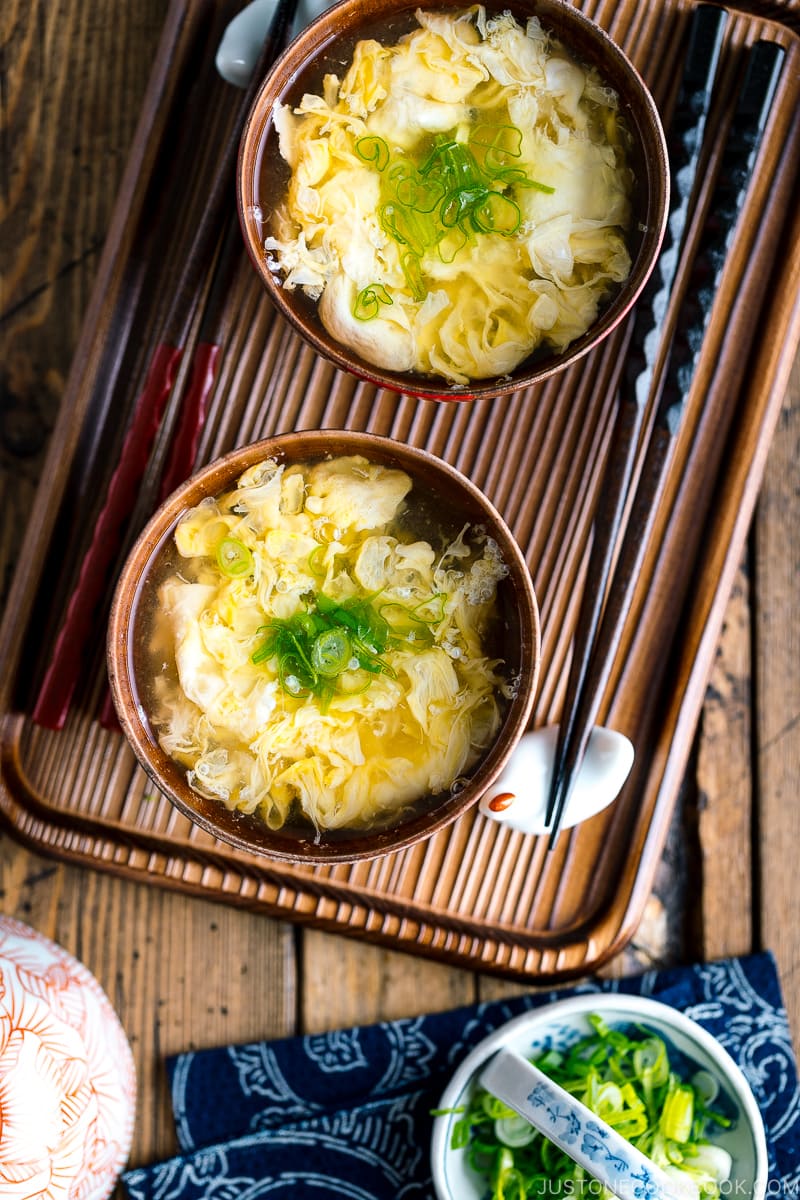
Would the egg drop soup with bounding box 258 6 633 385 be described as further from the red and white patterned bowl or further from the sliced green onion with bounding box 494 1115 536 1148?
the sliced green onion with bounding box 494 1115 536 1148

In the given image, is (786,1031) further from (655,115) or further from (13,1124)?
(655,115)

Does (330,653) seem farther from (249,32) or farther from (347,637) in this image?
(249,32)

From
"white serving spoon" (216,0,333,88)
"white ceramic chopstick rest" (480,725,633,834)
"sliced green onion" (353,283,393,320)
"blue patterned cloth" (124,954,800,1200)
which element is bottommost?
"blue patterned cloth" (124,954,800,1200)

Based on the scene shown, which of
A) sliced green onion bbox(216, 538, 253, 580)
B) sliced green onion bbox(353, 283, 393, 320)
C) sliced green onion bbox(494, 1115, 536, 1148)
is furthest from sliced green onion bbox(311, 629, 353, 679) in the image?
sliced green onion bbox(494, 1115, 536, 1148)

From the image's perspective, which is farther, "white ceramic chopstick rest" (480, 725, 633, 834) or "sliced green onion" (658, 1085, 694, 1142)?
"sliced green onion" (658, 1085, 694, 1142)

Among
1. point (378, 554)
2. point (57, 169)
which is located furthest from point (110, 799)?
point (57, 169)

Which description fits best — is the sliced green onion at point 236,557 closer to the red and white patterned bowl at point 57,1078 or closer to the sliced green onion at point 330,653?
the sliced green onion at point 330,653
